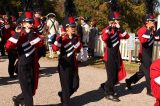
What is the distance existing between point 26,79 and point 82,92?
8.77ft

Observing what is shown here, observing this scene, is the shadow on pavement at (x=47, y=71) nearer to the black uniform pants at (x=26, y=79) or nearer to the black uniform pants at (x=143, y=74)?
the black uniform pants at (x=143, y=74)

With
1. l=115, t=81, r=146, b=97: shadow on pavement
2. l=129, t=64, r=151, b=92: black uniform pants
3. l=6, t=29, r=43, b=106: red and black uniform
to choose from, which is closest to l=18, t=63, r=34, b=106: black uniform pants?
l=6, t=29, r=43, b=106: red and black uniform

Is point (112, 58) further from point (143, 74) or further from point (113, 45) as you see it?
point (143, 74)

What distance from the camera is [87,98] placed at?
350 inches

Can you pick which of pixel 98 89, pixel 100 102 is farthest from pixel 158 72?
pixel 98 89

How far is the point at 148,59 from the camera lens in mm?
9133

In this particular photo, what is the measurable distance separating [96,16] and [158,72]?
15889 mm

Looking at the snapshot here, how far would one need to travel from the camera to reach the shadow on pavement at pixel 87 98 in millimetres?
8492

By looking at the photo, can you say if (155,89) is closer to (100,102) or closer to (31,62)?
(31,62)

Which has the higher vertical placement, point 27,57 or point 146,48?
point 27,57

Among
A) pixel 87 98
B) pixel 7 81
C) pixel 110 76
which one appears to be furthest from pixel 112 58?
pixel 7 81

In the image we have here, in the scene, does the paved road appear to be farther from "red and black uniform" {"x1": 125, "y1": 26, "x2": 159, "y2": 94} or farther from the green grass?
the green grass

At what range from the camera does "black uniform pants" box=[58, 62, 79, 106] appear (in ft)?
25.2

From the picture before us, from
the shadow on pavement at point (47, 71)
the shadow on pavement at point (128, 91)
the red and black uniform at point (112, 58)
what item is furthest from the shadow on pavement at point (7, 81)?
the red and black uniform at point (112, 58)
